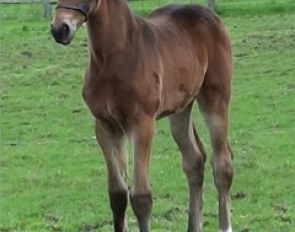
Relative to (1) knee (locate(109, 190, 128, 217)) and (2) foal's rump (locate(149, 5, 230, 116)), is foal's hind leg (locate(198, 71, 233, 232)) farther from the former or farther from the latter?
(1) knee (locate(109, 190, 128, 217))

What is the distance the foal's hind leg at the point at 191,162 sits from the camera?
680 cm

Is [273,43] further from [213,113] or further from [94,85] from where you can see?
[94,85]

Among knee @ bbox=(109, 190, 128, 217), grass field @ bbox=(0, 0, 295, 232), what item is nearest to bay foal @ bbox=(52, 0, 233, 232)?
knee @ bbox=(109, 190, 128, 217)

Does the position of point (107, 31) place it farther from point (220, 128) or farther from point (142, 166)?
point (220, 128)

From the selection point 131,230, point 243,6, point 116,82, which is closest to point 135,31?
point 116,82

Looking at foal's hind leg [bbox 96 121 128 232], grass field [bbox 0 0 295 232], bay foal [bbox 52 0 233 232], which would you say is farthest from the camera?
grass field [bbox 0 0 295 232]

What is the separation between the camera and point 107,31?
224 inches

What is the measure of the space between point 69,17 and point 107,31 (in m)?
0.54

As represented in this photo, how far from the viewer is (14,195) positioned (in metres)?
8.30

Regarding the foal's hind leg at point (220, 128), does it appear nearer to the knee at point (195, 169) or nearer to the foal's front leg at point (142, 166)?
the knee at point (195, 169)

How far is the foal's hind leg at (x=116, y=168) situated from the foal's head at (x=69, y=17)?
0.78 m

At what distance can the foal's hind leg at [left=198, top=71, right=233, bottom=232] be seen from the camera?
6629 millimetres

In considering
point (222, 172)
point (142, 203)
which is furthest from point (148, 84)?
point (222, 172)

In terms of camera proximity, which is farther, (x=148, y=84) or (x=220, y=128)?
(x=220, y=128)
